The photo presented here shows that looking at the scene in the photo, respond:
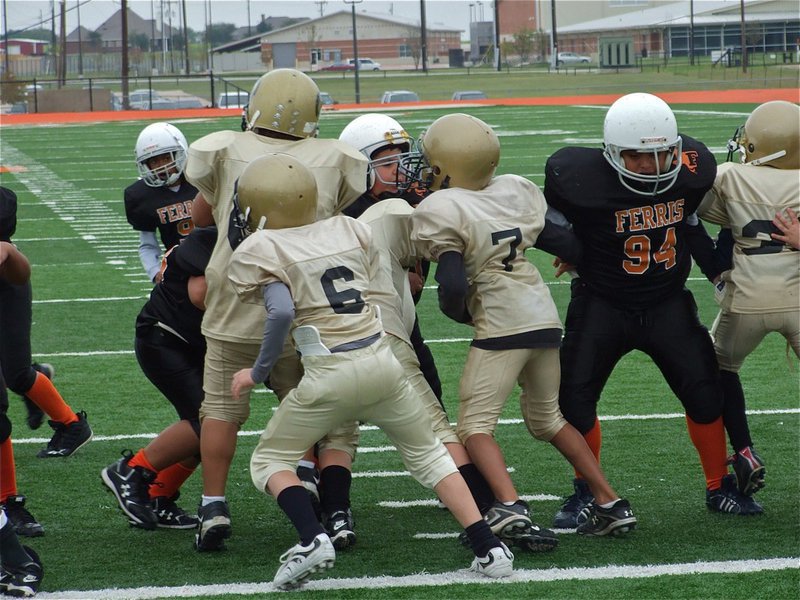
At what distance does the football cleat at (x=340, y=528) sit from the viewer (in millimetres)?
3928

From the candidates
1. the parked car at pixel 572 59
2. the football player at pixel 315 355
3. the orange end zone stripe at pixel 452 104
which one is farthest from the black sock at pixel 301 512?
the parked car at pixel 572 59

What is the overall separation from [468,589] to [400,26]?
72667 mm

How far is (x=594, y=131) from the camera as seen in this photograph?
22.1 meters

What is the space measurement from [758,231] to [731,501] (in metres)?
0.97

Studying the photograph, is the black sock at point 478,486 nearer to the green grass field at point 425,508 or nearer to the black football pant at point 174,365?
the green grass field at point 425,508

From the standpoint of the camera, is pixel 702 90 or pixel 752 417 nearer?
pixel 752 417

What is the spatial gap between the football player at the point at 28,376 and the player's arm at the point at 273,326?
64.9 inches

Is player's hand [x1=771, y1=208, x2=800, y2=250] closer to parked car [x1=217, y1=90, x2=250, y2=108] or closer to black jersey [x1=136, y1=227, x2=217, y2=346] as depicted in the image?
black jersey [x1=136, y1=227, x2=217, y2=346]

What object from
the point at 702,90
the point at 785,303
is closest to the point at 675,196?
the point at 785,303

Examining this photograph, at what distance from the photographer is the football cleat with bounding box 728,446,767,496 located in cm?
423

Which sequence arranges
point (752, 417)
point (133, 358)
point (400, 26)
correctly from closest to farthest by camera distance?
point (752, 417) < point (133, 358) < point (400, 26)

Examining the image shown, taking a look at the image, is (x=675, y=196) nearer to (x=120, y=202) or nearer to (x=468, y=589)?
(x=468, y=589)

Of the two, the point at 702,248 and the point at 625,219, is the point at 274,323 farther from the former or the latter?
the point at 702,248

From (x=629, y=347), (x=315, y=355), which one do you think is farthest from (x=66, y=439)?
(x=629, y=347)
